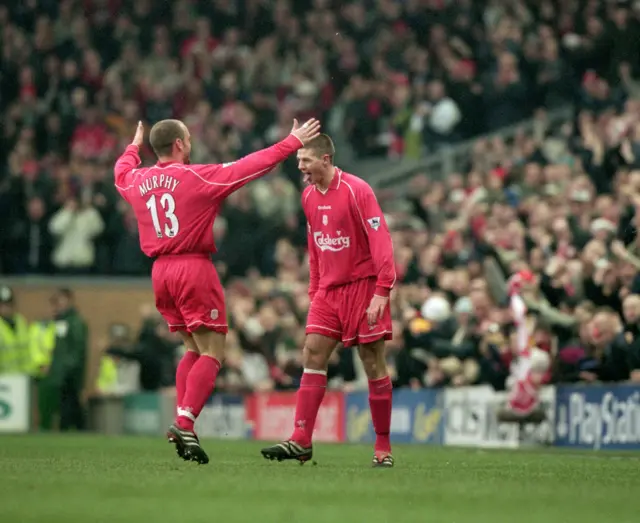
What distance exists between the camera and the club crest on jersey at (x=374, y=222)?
11289 millimetres

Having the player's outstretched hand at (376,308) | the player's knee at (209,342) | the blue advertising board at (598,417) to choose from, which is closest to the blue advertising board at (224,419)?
the blue advertising board at (598,417)

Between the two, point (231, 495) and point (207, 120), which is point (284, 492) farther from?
point (207, 120)

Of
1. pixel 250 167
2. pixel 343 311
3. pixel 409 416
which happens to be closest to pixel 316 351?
pixel 343 311

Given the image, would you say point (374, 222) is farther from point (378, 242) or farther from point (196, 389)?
point (196, 389)

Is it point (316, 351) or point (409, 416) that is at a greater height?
point (316, 351)

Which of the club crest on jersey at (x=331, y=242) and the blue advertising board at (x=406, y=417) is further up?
the club crest on jersey at (x=331, y=242)

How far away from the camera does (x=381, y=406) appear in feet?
37.7

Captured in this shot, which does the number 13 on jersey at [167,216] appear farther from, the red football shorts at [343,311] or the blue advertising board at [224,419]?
the blue advertising board at [224,419]

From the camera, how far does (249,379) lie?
76.1 feet

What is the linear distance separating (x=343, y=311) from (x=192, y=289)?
3.57ft

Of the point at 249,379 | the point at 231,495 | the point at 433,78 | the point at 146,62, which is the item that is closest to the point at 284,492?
the point at 231,495

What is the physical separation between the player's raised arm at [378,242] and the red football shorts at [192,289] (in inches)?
45.1

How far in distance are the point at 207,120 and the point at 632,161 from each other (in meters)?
11.4

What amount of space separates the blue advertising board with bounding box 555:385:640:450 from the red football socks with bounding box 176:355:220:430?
225 inches
